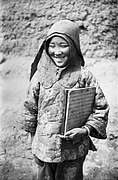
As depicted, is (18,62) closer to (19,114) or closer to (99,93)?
(19,114)

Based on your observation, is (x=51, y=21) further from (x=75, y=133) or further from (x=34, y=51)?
(x=75, y=133)

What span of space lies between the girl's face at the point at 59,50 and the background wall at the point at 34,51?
145 centimetres

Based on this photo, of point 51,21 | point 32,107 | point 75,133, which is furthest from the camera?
point 51,21

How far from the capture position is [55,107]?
2.45 meters

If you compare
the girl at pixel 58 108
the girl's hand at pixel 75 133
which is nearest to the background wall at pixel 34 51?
the girl at pixel 58 108

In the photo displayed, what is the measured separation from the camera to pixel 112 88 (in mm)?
3885

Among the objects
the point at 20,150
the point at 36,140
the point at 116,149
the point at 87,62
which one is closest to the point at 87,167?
the point at 116,149

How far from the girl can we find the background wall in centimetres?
126

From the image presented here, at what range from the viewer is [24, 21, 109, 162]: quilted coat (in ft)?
7.97

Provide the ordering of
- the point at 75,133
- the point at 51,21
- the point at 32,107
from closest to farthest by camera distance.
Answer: the point at 75,133 < the point at 32,107 < the point at 51,21

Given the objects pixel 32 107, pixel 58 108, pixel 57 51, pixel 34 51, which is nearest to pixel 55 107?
pixel 58 108

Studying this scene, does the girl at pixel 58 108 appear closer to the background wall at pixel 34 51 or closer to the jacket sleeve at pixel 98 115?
the jacket sleeve at pixel 98 115

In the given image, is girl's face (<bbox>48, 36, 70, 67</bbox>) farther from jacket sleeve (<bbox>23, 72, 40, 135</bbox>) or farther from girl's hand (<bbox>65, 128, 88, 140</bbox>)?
girl's hand (<bbox>65, 128, 88, 140</bbox>)

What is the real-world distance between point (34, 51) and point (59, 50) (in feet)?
4.94
